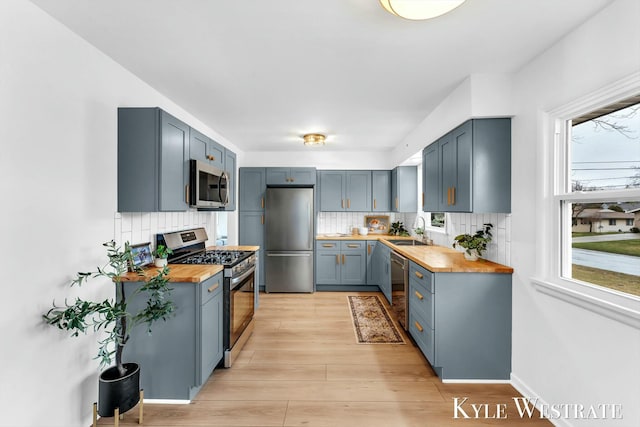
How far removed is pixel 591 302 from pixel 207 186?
2.98m

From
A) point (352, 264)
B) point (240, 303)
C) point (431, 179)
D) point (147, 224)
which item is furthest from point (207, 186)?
point (352, 264)

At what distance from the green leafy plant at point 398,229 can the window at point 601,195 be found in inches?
127

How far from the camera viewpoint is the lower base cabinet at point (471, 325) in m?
2.35

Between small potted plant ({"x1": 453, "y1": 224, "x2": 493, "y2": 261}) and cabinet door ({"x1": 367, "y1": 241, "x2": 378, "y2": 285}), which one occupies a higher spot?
small potted plant ({"x1": 453, "y1": 224, "x2": 493, "y2": 261})

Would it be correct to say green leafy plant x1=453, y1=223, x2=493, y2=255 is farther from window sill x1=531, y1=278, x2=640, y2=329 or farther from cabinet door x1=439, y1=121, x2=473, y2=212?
window sill x1=531, y1=278, x2=640, y2=329

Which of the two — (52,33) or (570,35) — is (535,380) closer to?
(570,35)

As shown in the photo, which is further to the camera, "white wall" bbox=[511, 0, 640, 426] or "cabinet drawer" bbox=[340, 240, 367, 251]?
"cabinet drawer" bbox=[340, 240, 367, 251]

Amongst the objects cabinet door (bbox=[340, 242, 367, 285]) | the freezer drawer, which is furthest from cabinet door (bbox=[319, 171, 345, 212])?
the freezer drawer

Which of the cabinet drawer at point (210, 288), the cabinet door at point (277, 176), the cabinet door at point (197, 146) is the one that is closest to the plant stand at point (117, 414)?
the cabinet drawer at point (210, 288)

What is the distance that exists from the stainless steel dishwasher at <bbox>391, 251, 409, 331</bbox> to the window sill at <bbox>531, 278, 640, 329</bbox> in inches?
48.4

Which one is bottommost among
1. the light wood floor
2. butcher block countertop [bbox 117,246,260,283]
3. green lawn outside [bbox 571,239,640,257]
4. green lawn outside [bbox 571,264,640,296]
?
the light wood floor

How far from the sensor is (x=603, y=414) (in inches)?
61.8

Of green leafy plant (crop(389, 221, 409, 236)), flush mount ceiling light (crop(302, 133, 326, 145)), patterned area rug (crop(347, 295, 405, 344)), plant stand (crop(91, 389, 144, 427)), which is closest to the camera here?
plant stand (crop(91, 389, 144, 427))

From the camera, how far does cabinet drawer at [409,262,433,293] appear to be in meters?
2.46
